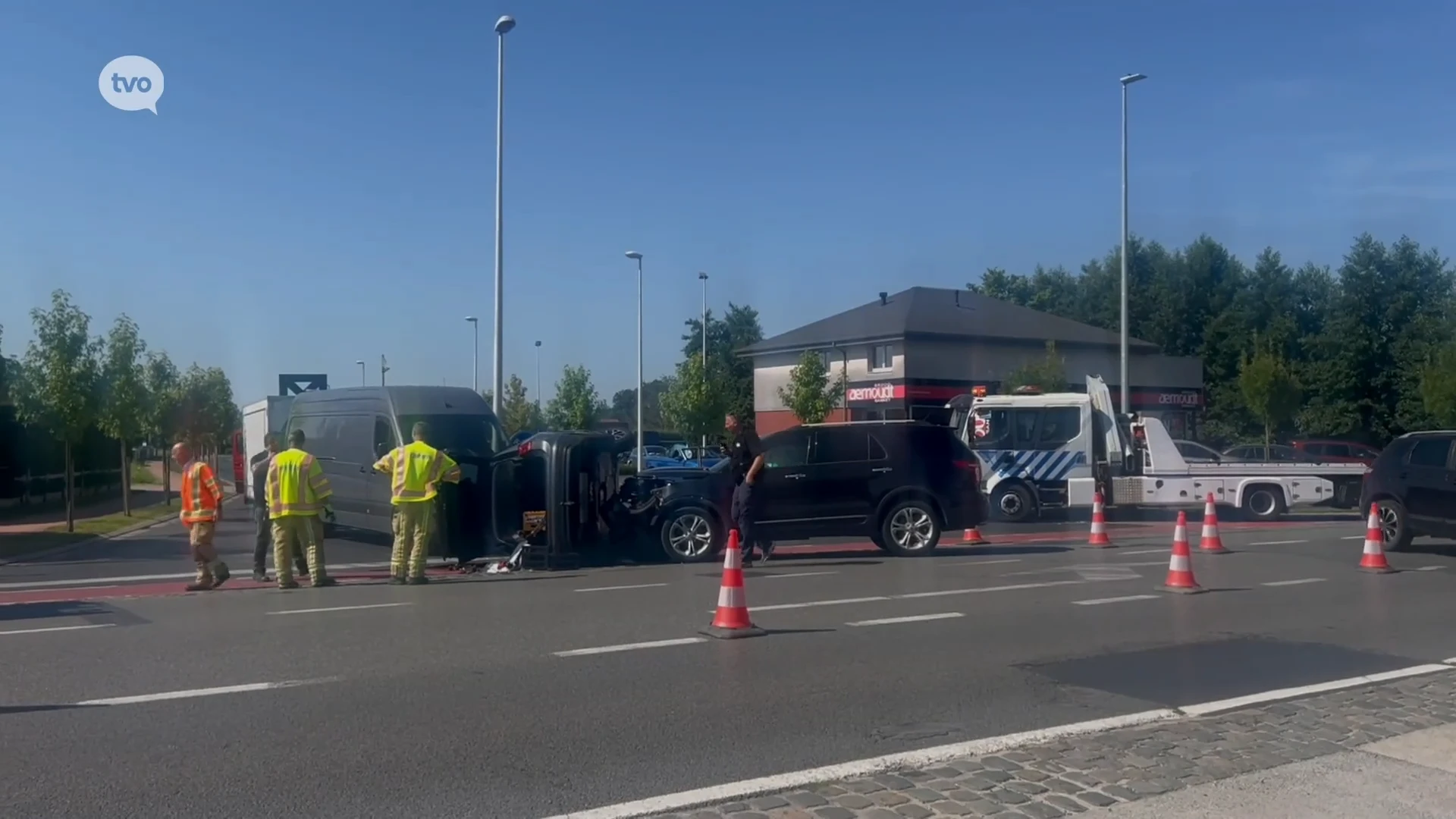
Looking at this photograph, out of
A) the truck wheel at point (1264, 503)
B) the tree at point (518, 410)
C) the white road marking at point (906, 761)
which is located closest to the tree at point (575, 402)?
the tree at point (518, 410)

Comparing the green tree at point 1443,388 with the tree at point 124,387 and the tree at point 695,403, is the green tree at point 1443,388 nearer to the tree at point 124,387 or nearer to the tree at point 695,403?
the tree at point 695,403

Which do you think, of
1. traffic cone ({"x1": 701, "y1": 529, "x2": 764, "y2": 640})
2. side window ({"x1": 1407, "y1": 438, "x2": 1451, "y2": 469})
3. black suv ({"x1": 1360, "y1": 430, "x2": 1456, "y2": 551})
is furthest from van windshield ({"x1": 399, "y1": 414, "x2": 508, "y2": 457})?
side window ({"x1": 1407, "y1": 438, "x2": 1451, "y2": 469})

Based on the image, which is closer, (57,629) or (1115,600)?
(57,629)

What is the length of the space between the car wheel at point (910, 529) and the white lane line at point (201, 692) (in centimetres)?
989

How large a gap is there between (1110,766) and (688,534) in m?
10.2

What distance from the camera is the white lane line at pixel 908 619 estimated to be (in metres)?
10.9

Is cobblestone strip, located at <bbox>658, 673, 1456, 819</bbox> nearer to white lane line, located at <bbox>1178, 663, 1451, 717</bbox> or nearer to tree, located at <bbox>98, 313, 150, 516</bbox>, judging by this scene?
white lane line, located at <bbox>1178, 663, 1451, 717</bbox>

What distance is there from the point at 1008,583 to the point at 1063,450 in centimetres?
1165

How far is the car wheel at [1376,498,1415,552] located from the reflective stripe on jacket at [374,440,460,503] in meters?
12.2

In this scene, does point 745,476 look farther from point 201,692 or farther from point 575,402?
point 575,402

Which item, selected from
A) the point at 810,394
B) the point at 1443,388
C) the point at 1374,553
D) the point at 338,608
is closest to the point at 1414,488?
the point at 1374,553

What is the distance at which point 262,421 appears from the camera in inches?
1094

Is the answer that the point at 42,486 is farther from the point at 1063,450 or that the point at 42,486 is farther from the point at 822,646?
the point at 822,646

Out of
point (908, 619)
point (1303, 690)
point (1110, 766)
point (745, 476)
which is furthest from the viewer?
point (745, 476)
